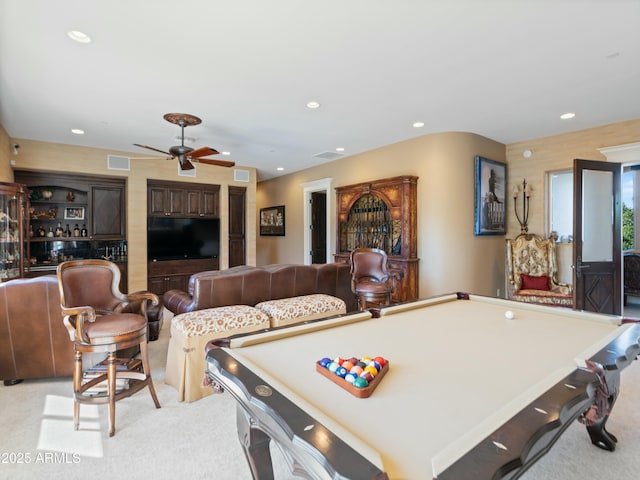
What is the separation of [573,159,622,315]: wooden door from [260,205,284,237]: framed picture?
6100mm

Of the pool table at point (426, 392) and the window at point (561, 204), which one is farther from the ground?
the window at point (561, 204)

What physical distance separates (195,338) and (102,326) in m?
0.64

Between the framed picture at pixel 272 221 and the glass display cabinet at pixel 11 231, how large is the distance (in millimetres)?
5152

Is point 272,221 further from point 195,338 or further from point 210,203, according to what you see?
point 195,338

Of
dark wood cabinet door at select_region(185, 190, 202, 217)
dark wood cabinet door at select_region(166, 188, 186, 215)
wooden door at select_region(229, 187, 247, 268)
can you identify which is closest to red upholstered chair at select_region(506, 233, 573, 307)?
wooden door at select_region(229, 187, 247, 268)

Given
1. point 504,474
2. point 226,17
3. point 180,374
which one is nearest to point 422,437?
point 504,474

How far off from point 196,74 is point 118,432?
10.0ft

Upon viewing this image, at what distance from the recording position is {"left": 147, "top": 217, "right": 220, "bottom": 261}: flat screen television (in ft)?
21.4

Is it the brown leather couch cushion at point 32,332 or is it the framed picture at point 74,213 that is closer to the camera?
the brown leather couch cushion at point 32,332

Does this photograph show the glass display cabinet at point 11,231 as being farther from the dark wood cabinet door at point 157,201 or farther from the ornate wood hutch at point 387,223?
the ornate wood hutch at point 387,223

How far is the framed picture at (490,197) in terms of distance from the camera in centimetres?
515

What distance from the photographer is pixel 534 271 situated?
16.1 ft

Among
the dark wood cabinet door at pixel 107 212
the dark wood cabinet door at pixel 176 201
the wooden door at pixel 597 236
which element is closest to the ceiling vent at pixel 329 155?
the dark wood cabinet door at pixel 176 201

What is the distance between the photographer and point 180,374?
2.62 metres
